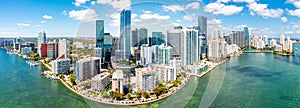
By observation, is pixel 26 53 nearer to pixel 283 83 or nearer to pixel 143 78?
pixel 143 78

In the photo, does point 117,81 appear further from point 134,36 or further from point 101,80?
point 134,36

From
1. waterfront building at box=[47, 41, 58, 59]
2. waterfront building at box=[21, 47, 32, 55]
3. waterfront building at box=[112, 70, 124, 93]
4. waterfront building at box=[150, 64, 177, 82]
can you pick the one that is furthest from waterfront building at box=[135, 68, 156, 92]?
waterfront building at box=[21, 47, 32, 55]

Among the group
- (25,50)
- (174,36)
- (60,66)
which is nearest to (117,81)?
(174,36)

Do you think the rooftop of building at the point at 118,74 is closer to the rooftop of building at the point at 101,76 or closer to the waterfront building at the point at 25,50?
the rooftop of building at the point at 101,76

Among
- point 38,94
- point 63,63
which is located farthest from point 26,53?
point 38,94

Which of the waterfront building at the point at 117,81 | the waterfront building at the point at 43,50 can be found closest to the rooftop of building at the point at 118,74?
the waterfront building at the point at 117,81
